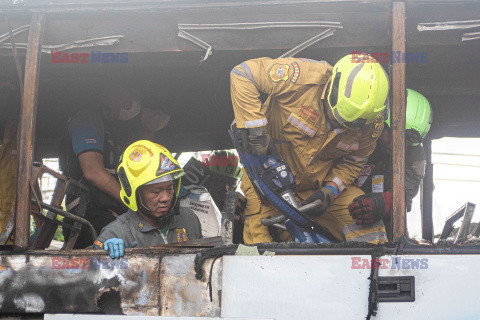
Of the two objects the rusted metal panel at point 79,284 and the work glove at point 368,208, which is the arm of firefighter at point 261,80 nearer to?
the work glove at point 368,208

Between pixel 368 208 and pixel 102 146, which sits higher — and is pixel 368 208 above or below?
below

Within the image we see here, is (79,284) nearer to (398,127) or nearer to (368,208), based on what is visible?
(368,208)

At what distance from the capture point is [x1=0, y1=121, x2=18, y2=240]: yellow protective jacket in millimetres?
4977

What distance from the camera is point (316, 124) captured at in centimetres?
430

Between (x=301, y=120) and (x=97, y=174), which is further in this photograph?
(x=97, y=174)

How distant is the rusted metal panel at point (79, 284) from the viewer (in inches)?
130

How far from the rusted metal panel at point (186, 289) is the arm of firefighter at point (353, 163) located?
1.55 metres

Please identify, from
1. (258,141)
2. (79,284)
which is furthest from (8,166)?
(258,141)

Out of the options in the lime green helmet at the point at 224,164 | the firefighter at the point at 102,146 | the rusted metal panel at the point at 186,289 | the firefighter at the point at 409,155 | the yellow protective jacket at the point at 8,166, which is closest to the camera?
the rusted metal panel at the point at 186,289

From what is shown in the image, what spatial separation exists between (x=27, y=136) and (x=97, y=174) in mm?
950

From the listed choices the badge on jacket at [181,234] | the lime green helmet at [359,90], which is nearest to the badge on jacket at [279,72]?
the lime green helmet at [359,90]

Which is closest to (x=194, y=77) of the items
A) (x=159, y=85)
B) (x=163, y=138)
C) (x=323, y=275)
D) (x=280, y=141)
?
(x=159, y=85)

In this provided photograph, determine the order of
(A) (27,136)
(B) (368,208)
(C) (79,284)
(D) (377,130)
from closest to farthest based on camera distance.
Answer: (C) (79,284), (A) (27,136), (B) (368,208), (D) (377,130)

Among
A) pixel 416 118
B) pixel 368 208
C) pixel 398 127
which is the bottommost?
pixel 368 208
